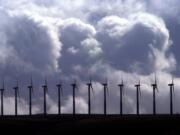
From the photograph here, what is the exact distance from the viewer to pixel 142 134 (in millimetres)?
195875

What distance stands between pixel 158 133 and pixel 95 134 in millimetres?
17760

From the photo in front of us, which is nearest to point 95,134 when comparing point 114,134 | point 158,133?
point 114,134

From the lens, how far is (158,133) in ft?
641

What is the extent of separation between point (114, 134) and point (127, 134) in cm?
363

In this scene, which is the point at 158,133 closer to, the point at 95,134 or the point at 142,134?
the point at 142,134

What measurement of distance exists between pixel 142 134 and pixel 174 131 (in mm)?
10562

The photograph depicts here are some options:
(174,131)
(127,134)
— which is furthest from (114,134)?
(174,131)

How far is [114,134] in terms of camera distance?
19788 centimetres

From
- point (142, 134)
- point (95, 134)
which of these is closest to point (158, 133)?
point (142, 134)

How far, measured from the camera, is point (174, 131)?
189125mm

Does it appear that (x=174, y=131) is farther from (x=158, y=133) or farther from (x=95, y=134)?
(x=95, y=134)

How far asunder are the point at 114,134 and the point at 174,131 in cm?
1798

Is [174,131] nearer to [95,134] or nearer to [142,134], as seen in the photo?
[142,134]

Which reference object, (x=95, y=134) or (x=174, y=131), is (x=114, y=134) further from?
(x=174, y=131)
